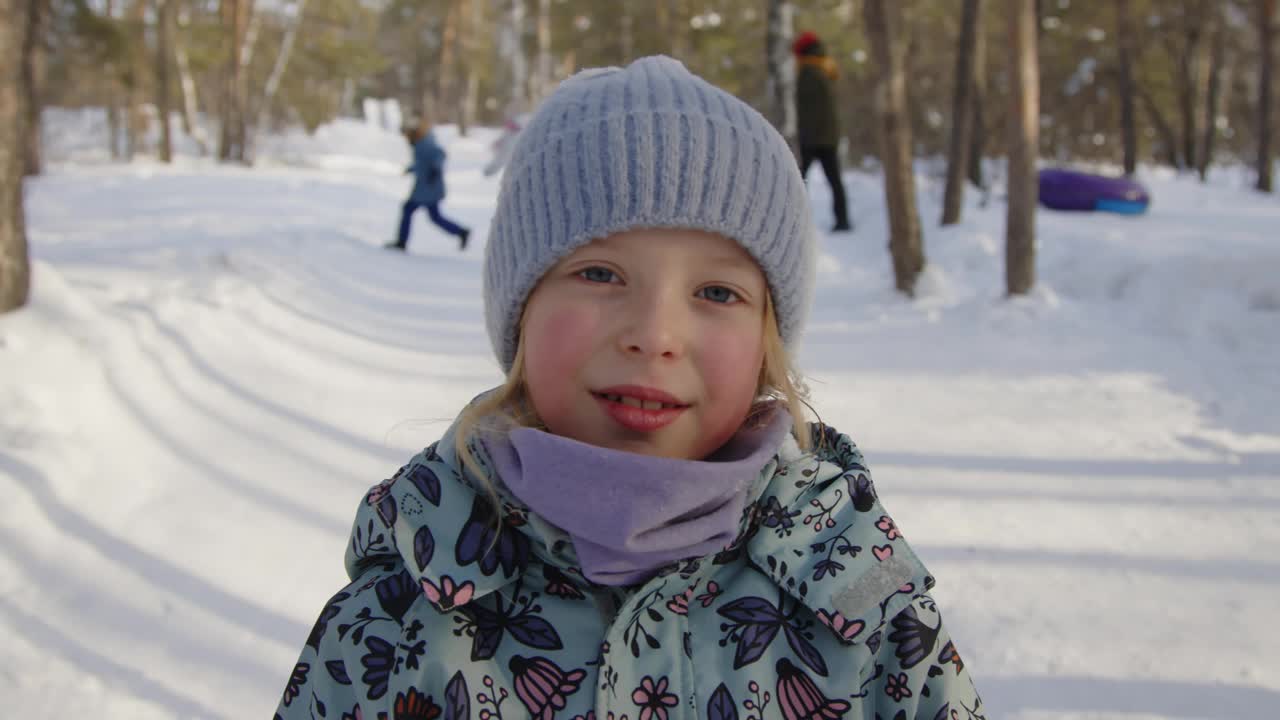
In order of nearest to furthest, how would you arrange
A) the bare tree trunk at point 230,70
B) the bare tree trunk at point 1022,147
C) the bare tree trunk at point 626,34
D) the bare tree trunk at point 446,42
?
the bare tree trunk at point 1022,147 → the bare tree trunk at point 230,70 → the bare tree trunk at point 626,34 → the bare tree trunk at point 446,42

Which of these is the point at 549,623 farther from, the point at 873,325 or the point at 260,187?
the point at 260,187

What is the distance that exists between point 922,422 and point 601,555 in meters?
3.55

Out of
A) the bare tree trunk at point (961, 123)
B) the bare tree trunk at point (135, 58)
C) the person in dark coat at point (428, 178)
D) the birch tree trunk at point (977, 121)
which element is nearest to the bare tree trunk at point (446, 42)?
the bare tree trunk at point (135, 58)

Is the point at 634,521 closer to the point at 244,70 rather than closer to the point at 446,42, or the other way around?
the point at 244,70

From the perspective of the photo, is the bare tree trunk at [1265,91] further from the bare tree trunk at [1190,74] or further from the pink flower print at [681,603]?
the pink flower print at [681,603]

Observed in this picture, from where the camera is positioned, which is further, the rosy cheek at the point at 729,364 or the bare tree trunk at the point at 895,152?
the bare tree trunk at the point at 895,152

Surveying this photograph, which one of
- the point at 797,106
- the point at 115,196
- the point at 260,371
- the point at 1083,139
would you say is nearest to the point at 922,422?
the point at 260,371

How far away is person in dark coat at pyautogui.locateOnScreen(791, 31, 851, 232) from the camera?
10438 mm

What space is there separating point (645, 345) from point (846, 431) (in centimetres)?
→ 336

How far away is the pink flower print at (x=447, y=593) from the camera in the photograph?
46.7 inches

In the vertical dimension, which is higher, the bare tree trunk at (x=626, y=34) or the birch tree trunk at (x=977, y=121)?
the bare tree trunk at (x=626, y=34)

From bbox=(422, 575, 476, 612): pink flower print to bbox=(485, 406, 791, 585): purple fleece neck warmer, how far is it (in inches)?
5.1

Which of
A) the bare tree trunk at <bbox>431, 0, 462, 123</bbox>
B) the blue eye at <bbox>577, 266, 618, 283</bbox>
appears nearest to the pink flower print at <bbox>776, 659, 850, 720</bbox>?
the blue eye at <bbox>577, 266, 618, 283</bbox>

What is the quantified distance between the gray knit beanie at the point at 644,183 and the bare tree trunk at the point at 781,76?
9.32m
